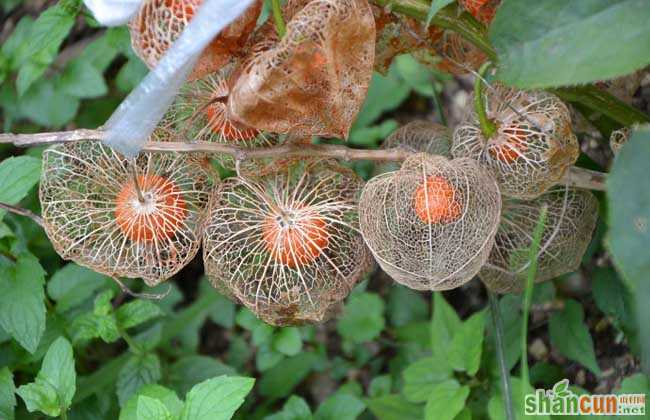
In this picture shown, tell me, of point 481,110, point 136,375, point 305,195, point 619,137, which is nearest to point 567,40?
point 481,110

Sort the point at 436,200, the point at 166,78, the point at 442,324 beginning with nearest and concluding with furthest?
1. the point at 166,78
2. the point at 436,200
3. the point at 442,324

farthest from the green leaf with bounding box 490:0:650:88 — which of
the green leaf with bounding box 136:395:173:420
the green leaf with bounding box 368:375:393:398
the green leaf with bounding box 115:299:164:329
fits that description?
the green leaf with bounding box 368:375:393:398

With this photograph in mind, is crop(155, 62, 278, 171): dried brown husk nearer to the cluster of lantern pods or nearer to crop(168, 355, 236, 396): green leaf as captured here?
the cluster of lantern pods

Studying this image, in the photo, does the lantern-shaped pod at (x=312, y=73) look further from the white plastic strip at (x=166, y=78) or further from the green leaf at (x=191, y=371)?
the green leaf at (x=191, y=371)

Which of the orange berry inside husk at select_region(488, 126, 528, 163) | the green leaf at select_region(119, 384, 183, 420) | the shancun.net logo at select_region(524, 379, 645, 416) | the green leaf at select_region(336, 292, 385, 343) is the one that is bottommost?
the green leaf at select_region(336, 292, 385, 343)

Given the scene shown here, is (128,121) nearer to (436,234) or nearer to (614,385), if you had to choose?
(436,234)

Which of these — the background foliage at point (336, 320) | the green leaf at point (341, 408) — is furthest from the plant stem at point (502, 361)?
the green leaf at point (341, 408)

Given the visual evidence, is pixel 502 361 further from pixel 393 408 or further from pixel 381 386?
pixel 381 386
